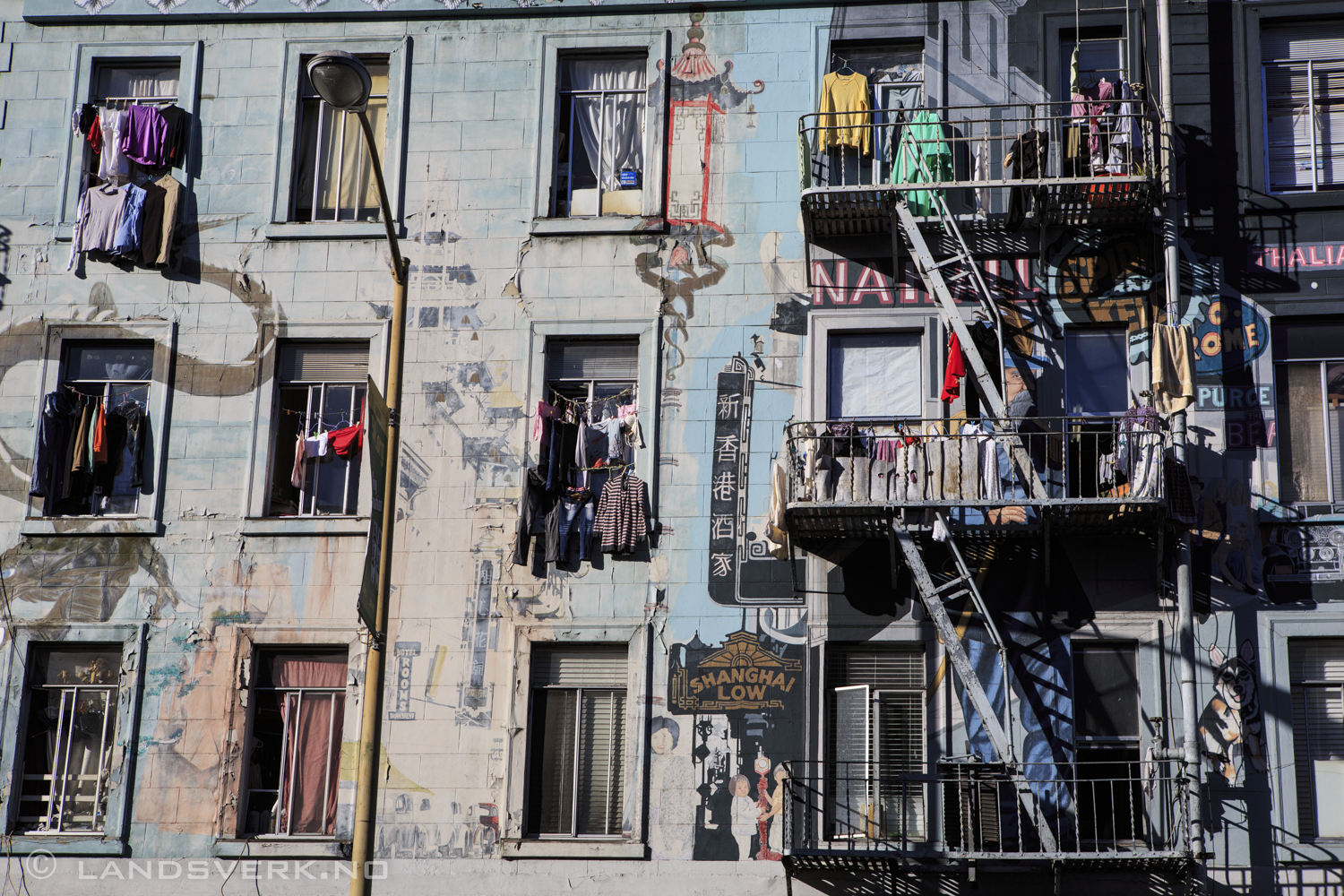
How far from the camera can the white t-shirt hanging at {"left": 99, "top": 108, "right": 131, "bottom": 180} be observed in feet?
67.5

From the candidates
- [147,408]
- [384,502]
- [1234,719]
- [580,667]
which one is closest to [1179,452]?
[1234,719]

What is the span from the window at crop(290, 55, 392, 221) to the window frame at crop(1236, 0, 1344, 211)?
11481 mm

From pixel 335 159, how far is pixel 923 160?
26.6 feet

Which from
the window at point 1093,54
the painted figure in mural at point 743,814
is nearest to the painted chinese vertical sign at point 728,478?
the painted figure in mural at point 743,814

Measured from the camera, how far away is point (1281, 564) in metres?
17.9

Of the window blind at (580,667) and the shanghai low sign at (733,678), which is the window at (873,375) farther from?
the window blind at (580,667)

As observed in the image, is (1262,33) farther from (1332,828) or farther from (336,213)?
(336,213)

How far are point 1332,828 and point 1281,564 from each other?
3.08m

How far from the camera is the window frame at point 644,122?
783 inches

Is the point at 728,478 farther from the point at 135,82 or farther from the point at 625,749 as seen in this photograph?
the point at 135,82

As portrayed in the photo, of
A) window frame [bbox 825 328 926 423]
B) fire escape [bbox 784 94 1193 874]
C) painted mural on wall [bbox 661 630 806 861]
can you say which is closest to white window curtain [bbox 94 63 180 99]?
fire escape [bbox 784 94 1193 874]

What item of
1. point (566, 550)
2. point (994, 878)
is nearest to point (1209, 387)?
point (994, 878)

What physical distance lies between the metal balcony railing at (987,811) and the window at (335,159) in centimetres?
971

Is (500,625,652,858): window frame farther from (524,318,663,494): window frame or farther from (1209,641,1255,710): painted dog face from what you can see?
(1209,641,1255,710): painted dog face
